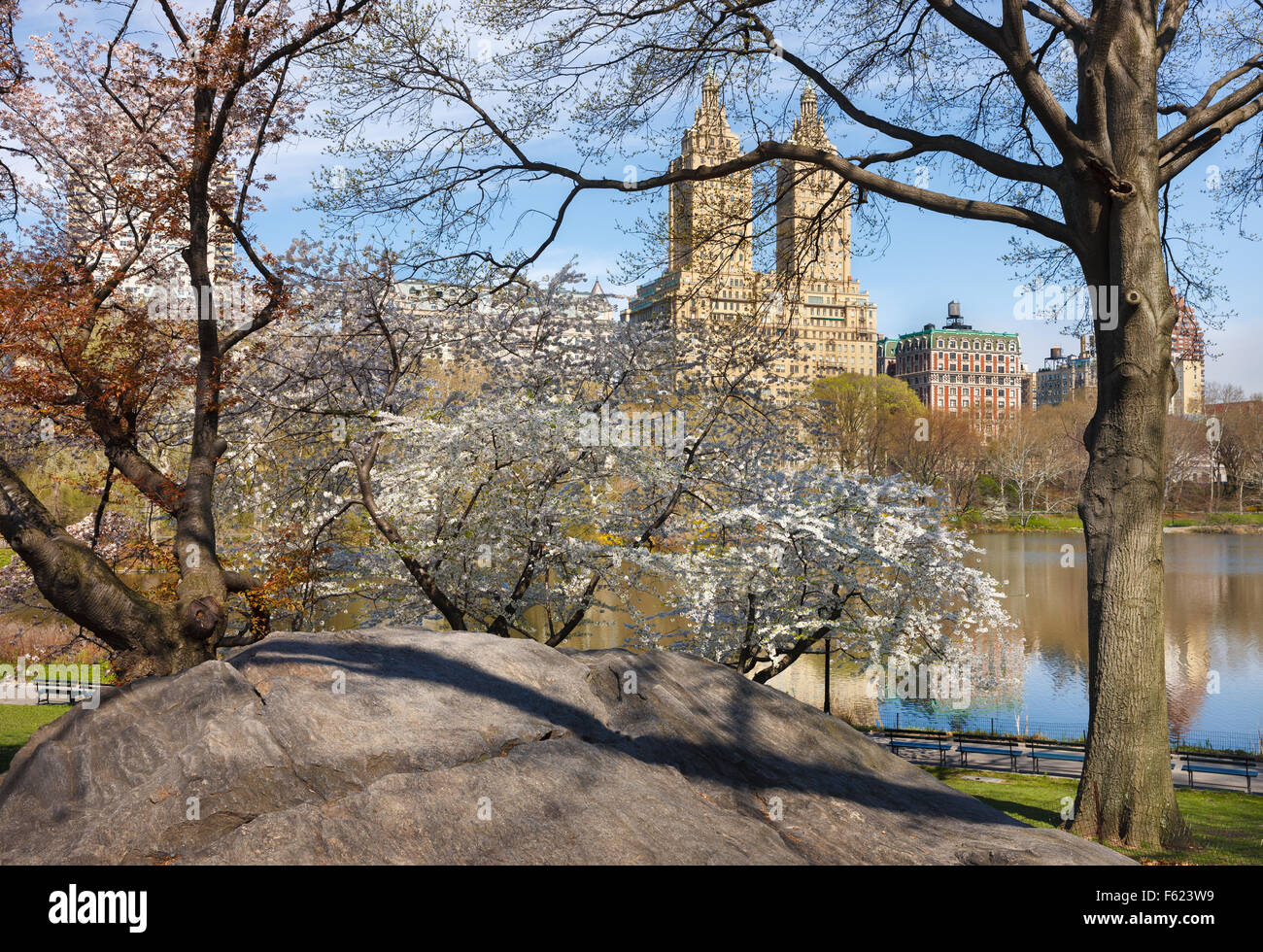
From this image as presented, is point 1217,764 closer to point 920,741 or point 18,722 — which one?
point 920,741

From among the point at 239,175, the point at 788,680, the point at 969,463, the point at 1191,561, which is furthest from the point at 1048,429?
the point at 239,175

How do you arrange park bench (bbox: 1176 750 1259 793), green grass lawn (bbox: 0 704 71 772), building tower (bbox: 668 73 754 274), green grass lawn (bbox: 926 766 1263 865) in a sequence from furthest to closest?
park bench (bbox: 1176 750 1259 793) < green grass lawn (bbox: 0 704 71 772) < building tower (bbox: 668 73 754 274) < green grass lawn (bbox: 926 766 1263 865)

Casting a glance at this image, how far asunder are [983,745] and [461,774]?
16536mm

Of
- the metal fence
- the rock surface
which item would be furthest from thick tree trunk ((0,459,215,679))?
the metal fence

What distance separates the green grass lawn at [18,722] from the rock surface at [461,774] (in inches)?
308

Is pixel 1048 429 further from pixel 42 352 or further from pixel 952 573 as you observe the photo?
pixel 42 352

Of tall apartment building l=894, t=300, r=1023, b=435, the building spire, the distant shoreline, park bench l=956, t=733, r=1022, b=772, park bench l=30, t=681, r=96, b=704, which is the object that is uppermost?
tall apartment building l=894, t=300, r=1023, b=435

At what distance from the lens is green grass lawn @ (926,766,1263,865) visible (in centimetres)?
795

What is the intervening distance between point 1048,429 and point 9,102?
8849 cm

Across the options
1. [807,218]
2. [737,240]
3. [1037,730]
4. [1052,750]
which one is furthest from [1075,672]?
[737,240]

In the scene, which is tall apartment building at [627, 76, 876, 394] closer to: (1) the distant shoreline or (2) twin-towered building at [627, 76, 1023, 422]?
(2) twin-towered building at [627, 76, 1023, 422]

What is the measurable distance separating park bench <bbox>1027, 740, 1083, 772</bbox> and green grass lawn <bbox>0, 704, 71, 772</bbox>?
54.7ft

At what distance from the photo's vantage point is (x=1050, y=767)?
1711 cm

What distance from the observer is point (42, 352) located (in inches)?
387
